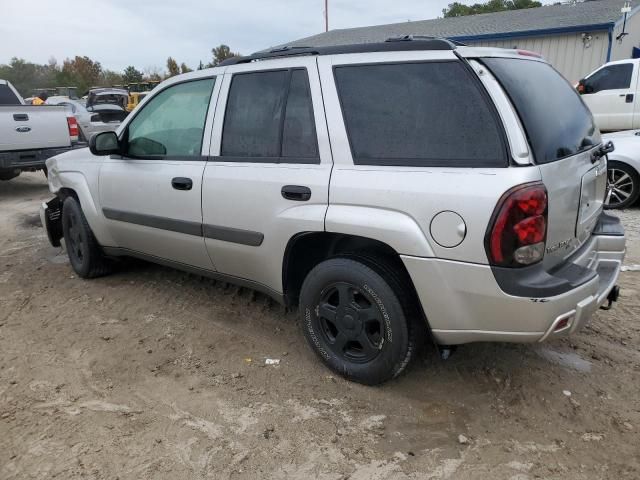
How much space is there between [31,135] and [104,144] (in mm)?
5748

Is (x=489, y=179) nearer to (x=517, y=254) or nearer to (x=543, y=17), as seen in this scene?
(x=517, y=254)

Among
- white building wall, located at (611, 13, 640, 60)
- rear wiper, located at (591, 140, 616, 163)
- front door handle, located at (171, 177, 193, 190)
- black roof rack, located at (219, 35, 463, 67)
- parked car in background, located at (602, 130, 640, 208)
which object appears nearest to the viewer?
black roof rack, located at (219, 35, 463, 67)

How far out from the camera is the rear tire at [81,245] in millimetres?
4574

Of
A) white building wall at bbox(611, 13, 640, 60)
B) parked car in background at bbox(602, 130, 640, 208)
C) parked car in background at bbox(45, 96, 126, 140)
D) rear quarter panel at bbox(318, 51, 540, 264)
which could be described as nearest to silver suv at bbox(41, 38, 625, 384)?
rear quarter panel at bbox(318, 51, 540, 264)

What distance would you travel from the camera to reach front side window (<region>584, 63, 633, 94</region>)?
998cm

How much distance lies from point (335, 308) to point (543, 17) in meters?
19.2

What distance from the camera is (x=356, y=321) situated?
2871 millimetres

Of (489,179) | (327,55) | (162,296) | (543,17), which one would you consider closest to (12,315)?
(162,296)

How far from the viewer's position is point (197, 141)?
3.52 m

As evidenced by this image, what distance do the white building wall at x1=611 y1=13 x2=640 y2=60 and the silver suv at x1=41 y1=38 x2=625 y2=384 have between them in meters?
16.0

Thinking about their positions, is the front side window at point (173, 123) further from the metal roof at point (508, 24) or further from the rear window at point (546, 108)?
the metal roof at point (508, 24)

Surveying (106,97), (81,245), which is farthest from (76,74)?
(81,245)

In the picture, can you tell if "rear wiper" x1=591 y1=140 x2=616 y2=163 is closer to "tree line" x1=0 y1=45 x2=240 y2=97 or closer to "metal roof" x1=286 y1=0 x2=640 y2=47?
"metal roof" x1=286 y1=0 x2=640 y2=47

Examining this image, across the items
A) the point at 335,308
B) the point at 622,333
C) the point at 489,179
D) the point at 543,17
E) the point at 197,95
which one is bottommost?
the point at 622,333
